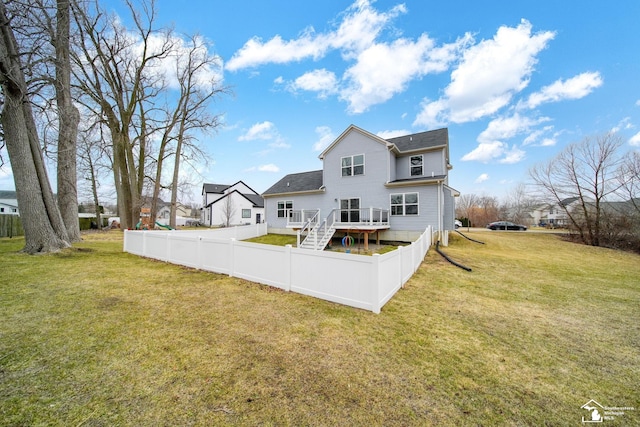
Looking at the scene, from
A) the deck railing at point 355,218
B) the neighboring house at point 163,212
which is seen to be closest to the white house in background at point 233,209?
the neighboring house at point 163,212

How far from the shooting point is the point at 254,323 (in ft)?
13.3

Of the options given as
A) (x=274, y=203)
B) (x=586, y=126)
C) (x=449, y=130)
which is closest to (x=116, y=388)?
(x=274, y=203)

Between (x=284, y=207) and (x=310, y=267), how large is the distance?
1382 cm

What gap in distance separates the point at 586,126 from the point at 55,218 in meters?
29.8

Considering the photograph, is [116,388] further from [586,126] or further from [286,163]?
[586,126]

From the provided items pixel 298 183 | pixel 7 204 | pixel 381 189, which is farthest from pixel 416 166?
pixel 7 204

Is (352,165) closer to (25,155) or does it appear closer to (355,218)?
(355,218)

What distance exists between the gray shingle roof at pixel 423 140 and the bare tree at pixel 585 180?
413 inches

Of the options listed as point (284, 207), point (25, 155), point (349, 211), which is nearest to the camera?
point (25, 155)

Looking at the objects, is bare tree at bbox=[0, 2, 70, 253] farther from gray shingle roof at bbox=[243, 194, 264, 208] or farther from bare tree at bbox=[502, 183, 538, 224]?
bare tree at bbox=[502, 183, 538, 224]

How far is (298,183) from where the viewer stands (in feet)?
61.7

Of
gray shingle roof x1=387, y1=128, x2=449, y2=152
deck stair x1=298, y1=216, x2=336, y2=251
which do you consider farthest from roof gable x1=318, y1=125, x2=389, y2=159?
deck stair x1=298, y1=216, x2=336, y2=251

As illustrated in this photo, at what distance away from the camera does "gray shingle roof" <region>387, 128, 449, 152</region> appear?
14512mm

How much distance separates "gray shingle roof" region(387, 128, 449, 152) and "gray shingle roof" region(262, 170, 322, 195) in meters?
6.17
